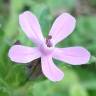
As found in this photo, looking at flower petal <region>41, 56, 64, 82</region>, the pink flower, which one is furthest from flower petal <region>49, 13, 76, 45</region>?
flower petal <region>41, 56, 64, 82</region>

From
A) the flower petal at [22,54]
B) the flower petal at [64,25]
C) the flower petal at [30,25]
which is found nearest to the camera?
the flower petal at [22,54]

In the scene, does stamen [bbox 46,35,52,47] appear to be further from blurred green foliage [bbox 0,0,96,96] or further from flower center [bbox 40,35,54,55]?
blurred green foliage [bbox 0,0,96,96]

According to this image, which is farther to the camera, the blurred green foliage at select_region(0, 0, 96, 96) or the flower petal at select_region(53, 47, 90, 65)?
the blurred green foliage at select_region(0, 0, 96, 96)

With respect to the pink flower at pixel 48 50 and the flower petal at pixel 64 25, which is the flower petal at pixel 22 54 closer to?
the pink flower at pixel 48 50

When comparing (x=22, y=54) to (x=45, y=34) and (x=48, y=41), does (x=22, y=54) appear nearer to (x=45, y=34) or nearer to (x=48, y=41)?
(x=48, y=41)

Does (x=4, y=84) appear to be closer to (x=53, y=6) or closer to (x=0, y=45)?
(x=0, y=45)

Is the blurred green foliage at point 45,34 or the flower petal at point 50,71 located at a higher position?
the flower petal at point 50,71

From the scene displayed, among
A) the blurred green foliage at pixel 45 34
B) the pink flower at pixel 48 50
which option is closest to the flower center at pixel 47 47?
the pink flower at pixel 48 50
